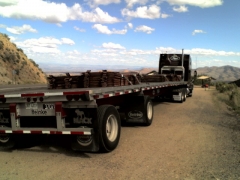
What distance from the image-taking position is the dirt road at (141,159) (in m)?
4.82

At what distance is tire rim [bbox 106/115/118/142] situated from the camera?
637 centimetres

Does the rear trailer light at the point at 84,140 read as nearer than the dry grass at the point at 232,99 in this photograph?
Yes

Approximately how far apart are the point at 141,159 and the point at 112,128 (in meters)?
1.19

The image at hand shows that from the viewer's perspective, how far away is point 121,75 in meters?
8.11

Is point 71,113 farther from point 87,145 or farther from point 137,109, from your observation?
point 137,109

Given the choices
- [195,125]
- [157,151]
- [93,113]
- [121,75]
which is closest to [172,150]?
[157,151]

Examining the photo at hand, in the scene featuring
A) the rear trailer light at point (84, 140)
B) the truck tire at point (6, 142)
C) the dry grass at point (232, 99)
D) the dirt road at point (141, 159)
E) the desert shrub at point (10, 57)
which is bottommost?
the dry grass at point (232, 99)

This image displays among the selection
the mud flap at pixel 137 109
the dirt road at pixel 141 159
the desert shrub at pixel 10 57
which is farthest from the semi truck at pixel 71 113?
the desert shrub at pixel 10 57

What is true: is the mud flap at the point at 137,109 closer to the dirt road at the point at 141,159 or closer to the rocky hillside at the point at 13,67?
the dirt road at the point at 141,159

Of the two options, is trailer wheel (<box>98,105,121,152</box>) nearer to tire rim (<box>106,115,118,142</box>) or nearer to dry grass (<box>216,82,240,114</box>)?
tire rim (<box>106,115,118,142</box>)

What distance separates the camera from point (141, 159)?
5.66 m

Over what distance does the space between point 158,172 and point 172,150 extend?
5.00 ft

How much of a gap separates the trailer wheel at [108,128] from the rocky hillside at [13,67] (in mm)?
39372

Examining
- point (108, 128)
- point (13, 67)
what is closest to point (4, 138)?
point (108, 128)
